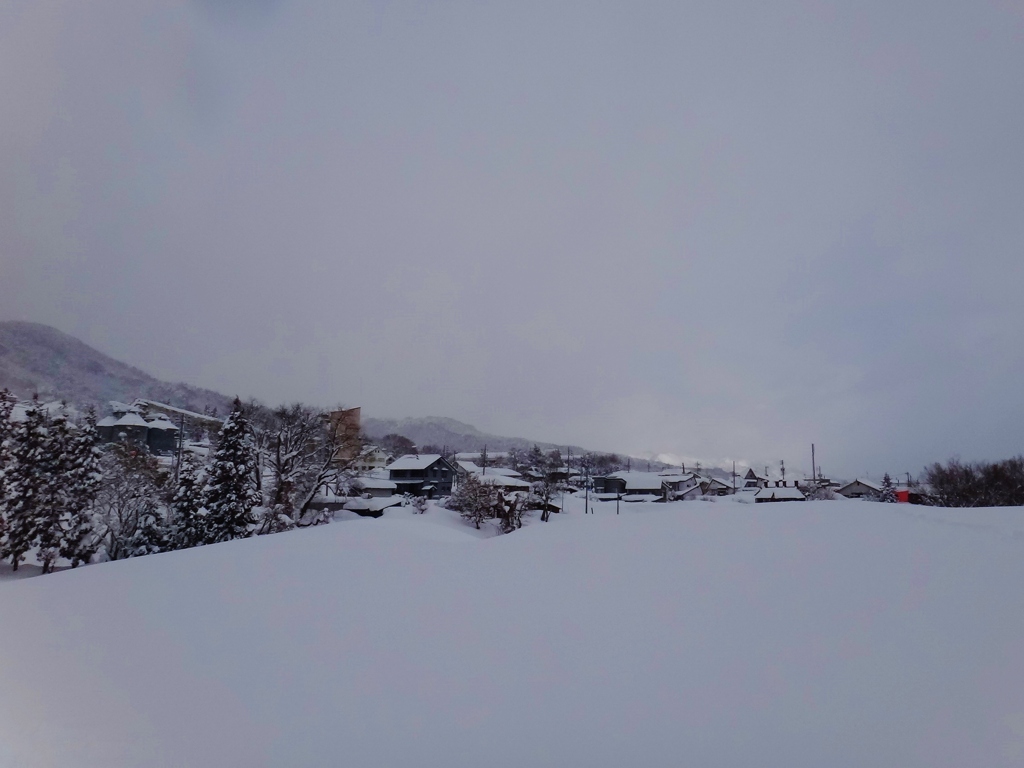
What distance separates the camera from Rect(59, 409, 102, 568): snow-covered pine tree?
15.4 feet

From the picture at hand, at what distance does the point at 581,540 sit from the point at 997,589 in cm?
262

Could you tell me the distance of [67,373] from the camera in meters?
4.53

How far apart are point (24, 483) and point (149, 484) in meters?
1.48

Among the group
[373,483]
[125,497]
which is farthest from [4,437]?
[373,483]

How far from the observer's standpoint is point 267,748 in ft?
6.05

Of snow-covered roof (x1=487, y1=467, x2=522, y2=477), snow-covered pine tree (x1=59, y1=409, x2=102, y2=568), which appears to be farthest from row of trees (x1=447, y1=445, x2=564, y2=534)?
snow-covered pine tree (x1=59, y1=409, x2=102, y2=568)

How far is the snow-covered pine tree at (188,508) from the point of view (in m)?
6.00

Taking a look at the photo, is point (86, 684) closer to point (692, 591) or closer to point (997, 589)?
point (692, 591)

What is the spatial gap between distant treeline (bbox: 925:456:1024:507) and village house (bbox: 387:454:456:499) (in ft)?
A: 26.9

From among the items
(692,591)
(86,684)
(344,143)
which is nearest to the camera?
(86,684)

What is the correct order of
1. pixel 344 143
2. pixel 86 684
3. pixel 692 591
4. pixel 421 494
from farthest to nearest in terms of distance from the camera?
pixel 421 494
pixel 344 143
pixel 692 591
pixel 86 684

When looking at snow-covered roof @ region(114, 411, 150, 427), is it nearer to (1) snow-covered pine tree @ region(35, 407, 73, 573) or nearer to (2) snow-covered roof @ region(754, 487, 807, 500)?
(1) snow-covered pine tree @ region(35, 407, 73, 573)

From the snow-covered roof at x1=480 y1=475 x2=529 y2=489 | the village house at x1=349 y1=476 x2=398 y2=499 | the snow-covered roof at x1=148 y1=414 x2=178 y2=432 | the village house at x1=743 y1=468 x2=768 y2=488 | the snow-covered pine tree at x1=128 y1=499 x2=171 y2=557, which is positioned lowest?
the snow-covered pine tree at x1=128 y1=499 x2=171 y2=557

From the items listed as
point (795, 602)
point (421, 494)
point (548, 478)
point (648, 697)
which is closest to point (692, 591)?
point (795, 602)
